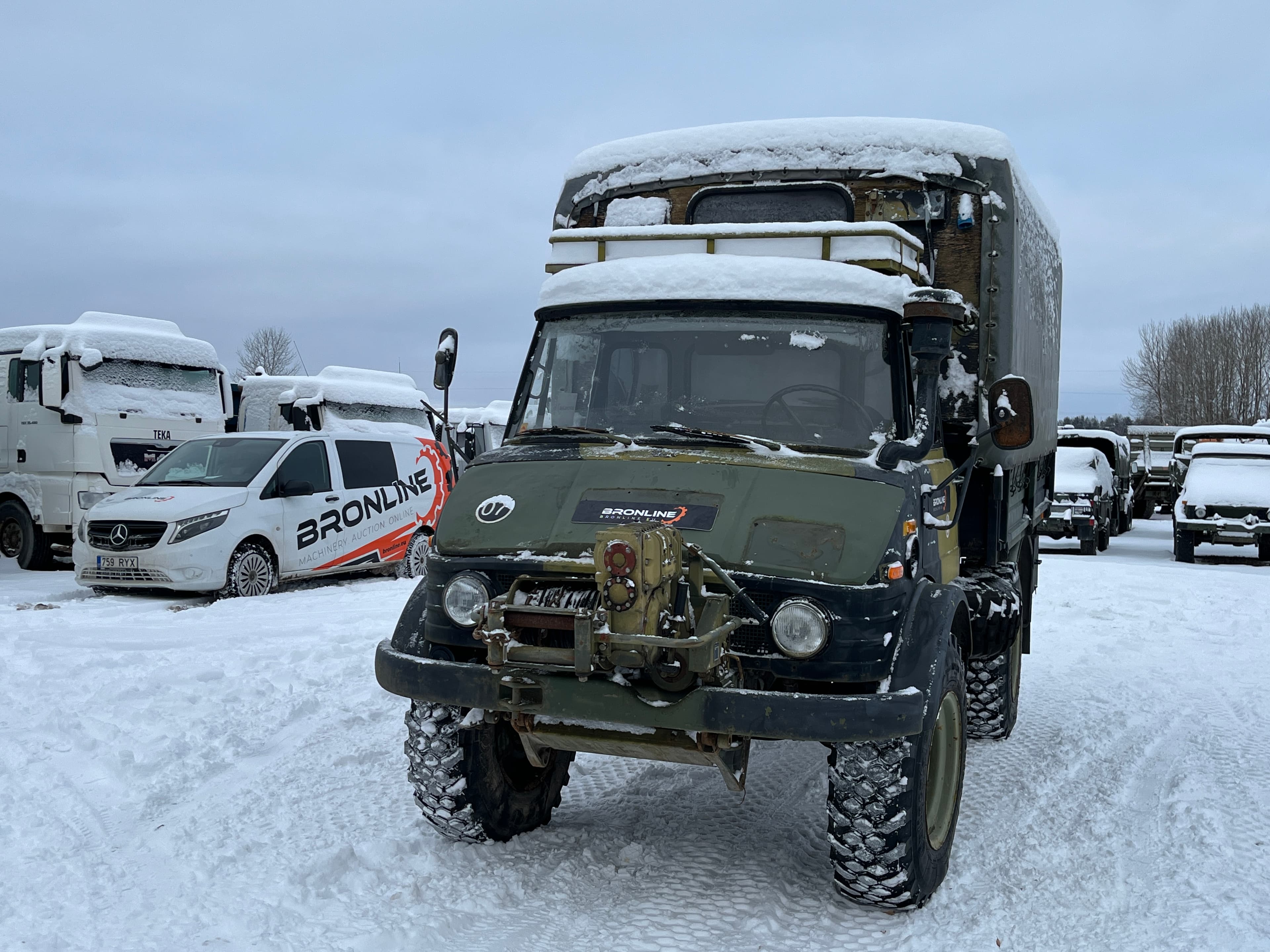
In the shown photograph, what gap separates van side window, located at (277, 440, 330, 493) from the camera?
12.0 metres

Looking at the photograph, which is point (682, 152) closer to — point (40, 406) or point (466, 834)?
point (466, 834)

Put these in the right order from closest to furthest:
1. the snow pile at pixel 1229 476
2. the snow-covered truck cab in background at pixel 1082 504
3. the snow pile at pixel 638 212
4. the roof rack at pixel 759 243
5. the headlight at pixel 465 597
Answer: the headlight at pixel 465 597 < the roof rack at pixel 759 243 < the snow pile at pixel 638 212 < the snow pile at pixel 1229 476 < the snow-covered truck cab in background at pixel 1082 504

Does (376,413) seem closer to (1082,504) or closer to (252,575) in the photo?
(252,575)

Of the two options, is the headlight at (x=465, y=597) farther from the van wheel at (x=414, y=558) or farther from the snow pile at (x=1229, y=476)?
the snow pile at (x=1229, y=476)

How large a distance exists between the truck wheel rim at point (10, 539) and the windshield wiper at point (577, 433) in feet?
42.1

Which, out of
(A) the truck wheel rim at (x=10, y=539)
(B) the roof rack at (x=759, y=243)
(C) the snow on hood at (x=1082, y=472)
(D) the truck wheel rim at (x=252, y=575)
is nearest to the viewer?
(B) the roof rack at (x=759, y=243)

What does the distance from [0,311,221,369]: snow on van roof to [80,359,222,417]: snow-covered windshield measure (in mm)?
112

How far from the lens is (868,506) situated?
4.02 m

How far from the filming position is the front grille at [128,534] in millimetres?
10742

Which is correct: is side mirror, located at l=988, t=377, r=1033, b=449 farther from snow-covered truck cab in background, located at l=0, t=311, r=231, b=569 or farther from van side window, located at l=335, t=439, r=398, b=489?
snow-covered truck cab in background, located at l=0, t=311, r=231, b=569

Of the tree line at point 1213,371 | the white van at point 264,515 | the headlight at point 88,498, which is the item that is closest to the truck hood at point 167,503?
the white van at point 264,515

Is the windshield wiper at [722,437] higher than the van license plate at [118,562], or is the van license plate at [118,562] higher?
the windshield wiper at [722,437]

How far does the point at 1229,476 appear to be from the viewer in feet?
60.3

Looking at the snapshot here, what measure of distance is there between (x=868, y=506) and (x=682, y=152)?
120 inches
